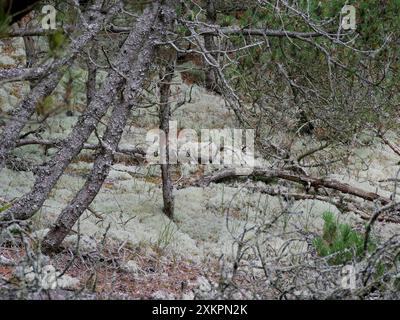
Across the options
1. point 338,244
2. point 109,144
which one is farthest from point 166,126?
point 338,244

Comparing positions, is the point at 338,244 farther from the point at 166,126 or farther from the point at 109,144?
the point at 166,126

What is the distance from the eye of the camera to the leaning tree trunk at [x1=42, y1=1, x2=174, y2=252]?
5.25 meters

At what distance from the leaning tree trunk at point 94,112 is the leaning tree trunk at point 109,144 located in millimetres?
19

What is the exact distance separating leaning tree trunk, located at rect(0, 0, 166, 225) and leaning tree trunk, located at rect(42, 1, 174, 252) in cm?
2

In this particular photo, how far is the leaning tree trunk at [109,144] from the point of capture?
5250mm

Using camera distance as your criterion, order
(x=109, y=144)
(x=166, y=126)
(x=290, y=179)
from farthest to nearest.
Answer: (x=290, y=179), (x=166, y=126), (x=109, y=144)

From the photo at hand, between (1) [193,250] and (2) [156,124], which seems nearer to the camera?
(1) [193,250]

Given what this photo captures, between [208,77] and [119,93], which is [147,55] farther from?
[208,77]

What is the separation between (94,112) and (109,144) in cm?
30

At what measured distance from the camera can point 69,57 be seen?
17.7ft

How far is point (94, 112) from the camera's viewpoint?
204 inches

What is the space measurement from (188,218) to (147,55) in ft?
7.65

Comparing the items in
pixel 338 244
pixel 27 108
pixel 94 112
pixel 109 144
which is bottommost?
pixel 338 244
